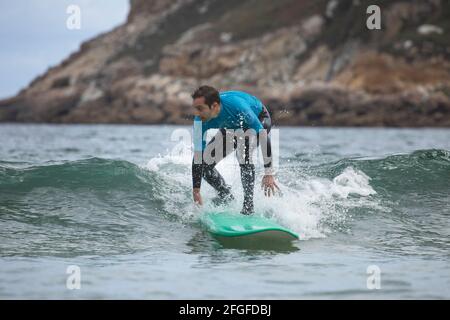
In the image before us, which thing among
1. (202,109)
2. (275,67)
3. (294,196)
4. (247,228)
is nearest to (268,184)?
(247,228)

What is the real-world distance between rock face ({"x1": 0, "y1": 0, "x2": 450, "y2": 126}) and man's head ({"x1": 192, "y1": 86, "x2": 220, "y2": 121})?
127ft

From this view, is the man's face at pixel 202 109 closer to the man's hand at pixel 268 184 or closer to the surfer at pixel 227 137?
the surfer at pixel 227 137


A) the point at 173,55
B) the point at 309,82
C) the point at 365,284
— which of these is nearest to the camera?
the point at 365,284

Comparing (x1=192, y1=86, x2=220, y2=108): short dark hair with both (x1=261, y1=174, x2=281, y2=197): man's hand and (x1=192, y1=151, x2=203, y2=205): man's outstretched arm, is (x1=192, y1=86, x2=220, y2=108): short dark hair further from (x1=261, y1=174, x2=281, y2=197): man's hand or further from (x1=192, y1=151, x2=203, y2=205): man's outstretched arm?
(x1=261, y1=174, x2=281, y2=197): man's hand

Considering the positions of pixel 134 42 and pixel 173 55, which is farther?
pixel 134 42

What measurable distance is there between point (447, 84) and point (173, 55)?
26.9 meters

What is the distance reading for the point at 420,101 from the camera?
49.2 m

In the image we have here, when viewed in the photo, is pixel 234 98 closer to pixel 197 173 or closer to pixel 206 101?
pixel 206 101

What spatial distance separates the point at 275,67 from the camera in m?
61.8

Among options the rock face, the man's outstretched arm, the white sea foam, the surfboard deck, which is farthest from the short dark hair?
the rock face

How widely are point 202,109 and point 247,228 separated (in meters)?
1.29

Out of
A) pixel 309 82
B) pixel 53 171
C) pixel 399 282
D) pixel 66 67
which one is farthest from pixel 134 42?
pixel 399 282

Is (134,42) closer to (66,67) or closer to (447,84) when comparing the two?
(66,67)

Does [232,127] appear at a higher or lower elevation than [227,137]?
higher
